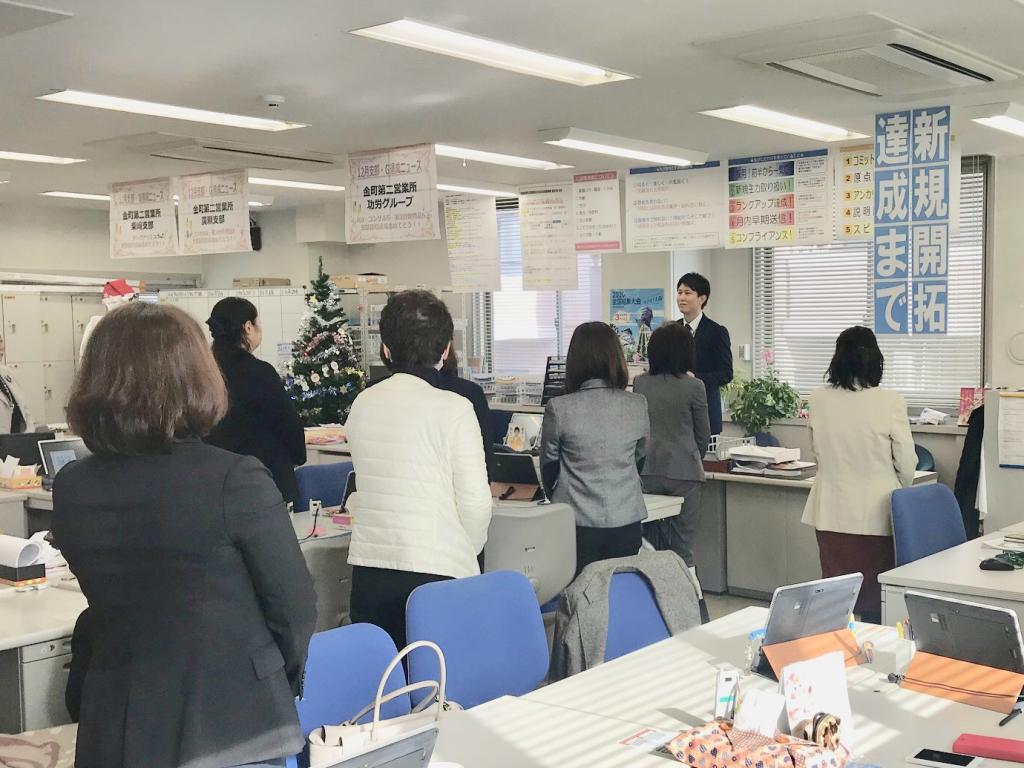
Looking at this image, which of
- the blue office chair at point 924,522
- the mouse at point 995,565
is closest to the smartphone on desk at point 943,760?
the mouse at point 995,565

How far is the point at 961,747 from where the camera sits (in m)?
2.29

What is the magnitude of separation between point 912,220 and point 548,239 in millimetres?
3356

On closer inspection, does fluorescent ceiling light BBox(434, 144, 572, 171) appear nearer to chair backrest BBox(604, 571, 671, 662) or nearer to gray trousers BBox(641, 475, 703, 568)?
gray trousers BBox(641, 475, 703, 568)

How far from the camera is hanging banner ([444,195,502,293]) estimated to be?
900cm

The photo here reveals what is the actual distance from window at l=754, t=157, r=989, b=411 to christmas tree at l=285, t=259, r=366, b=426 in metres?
3.53

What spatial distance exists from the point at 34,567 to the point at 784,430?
4602mm

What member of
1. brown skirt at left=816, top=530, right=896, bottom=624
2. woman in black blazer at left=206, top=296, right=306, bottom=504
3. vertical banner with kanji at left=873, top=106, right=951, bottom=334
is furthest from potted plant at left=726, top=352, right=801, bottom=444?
woman in black blazer at left=206, top=296, right=306, bottom=504

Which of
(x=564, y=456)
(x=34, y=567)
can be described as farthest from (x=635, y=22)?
(x=34, y=567)

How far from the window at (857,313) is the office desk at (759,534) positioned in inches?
109

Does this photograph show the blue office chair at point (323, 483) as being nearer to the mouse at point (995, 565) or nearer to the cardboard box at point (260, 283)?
the mouse at point (995, 565)

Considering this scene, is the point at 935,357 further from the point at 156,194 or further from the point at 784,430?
the point at 156,194

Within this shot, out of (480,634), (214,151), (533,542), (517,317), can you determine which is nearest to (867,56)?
(533,542)

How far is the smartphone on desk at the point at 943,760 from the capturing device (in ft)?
7.28

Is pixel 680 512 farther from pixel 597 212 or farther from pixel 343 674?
pixel 343 674
